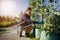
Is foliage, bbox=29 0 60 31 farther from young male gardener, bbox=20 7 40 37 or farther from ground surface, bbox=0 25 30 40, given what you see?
ground surface, bbox=0 25 30 40

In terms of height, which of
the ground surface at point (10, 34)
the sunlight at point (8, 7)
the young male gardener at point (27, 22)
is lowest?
the ground surface at point (10, 34)

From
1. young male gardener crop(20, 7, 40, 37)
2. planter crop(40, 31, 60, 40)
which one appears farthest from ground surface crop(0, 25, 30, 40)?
planter crop(40, 31, 60, 40)

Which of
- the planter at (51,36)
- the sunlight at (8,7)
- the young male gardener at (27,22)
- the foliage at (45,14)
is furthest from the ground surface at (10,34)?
the planter at (51,36)

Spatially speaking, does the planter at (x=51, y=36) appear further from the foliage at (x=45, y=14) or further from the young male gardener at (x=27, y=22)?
the young male gardener at (x=27, y=22)

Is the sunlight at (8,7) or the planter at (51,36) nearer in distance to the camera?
the planter at (51,36)

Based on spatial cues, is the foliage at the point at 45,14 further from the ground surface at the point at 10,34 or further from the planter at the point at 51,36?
the ground surface at the point at 10,34

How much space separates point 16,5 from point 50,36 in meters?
1.27

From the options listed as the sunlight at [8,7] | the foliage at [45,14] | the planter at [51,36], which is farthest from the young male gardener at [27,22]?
the planter at [51,36]

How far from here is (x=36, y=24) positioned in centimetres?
454

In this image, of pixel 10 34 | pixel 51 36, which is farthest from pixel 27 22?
pixel 51 36

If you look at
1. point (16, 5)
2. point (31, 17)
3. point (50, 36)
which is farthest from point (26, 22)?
point (50, 36)

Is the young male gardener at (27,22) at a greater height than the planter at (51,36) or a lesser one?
greater

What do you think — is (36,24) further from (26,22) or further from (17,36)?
(17,36)

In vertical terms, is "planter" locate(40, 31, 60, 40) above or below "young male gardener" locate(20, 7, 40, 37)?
below
